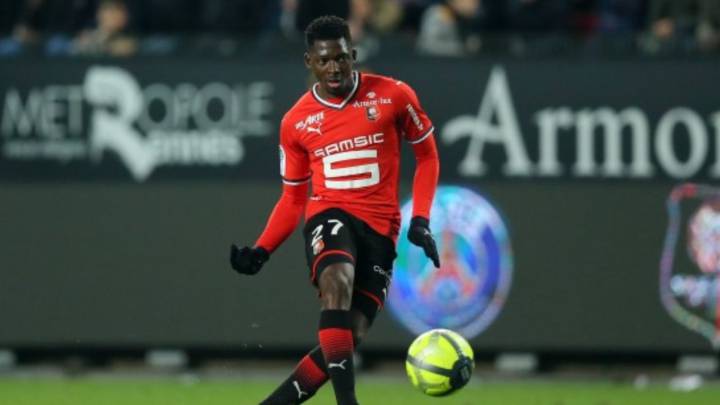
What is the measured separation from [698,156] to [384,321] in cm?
300

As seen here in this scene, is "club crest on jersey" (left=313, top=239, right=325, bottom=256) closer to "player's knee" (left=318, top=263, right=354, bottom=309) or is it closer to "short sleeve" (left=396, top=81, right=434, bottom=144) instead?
"player's knee" (left=318, top=263, right=354, bottom=309)

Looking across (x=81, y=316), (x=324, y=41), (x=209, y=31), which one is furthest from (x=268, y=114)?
(x=324, y=41)

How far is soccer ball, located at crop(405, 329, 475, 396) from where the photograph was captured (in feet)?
30.9

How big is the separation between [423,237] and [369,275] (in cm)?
39

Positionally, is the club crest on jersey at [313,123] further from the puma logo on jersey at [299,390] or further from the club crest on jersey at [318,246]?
the puma logo on jersey at [299,390]

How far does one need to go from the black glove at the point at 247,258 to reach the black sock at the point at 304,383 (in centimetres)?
60

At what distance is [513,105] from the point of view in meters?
14.5

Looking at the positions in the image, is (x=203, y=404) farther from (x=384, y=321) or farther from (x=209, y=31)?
(x=209, y=31)

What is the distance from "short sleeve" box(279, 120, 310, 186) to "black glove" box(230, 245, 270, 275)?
48cm

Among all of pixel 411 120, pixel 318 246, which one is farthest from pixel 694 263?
pixel 318 246

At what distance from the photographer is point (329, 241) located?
936 centimetres

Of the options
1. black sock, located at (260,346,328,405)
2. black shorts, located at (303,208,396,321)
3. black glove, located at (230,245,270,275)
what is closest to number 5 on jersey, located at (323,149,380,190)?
black shorts, located at (303,208,396,321)

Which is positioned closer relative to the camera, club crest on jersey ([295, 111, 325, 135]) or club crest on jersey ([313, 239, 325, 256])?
club crest on jersey ([313, 239, 325, 256])

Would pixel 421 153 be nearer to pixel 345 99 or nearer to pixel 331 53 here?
pixel 345 99
